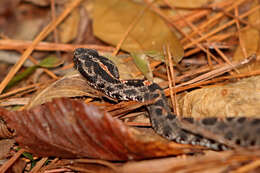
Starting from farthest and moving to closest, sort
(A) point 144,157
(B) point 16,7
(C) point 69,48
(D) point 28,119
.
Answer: (B) point 16,7
(C) point 69,48
(D) point 28,119
(A) point 144,157

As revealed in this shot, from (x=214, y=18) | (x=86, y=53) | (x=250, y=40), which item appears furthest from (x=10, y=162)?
(x=214, y=18)

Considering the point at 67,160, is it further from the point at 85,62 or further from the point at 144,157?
the point at 85,62

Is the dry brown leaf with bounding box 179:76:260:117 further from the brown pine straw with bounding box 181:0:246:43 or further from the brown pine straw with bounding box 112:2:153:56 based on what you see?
the brown pine straw with bounding box 181:0:246:43

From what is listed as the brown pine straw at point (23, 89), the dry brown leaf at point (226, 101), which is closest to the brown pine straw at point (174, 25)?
the dry brown leaf at point (226, 101)

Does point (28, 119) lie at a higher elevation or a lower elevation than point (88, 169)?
higher

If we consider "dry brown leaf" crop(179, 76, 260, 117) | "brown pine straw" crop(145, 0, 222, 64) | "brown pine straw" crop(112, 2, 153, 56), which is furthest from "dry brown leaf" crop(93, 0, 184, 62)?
"dry brown leaf" crop(179, 76, 260, 117)

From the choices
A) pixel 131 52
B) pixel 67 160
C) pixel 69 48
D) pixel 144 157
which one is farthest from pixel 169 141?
pixel 69 48
